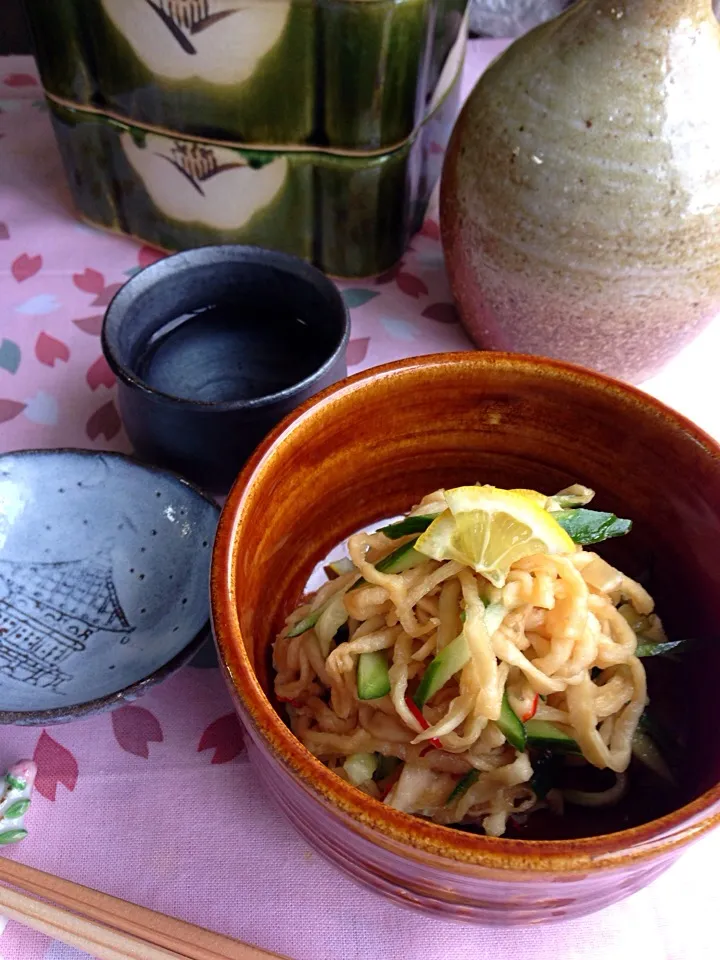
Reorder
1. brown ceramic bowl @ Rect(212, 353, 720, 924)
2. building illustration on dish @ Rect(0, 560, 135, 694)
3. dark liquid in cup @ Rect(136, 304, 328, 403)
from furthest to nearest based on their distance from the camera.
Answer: dark liquid in cup @ Rect(136, 304, 328, 403) < building illustration on dish @ Rect(0, 560, 135, 694) < brown ceramic bowl @ Rect(212, 353, 720, 924)

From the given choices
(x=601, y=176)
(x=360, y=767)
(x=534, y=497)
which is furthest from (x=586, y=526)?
(x=601, y=176)

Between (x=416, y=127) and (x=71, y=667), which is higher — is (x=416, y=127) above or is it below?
above

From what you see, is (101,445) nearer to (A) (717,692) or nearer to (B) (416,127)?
(B) (416,127)

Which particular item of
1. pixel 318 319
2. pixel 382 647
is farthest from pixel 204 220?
pixel 382 647

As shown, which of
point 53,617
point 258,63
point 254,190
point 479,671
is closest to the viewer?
point 479,671

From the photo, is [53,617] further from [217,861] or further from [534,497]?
[534,497]

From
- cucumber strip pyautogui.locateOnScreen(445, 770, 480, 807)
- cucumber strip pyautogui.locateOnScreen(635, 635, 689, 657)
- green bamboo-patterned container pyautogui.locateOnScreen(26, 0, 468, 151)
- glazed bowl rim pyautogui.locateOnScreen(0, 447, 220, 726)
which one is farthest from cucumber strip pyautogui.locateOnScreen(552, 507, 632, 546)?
green bamboo-patterned container pyautogui.locateOnScreen(26, 0, 468, 151)

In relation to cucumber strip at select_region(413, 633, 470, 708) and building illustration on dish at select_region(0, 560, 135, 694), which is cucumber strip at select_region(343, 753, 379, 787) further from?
building illustration on dish at select_region(0, 560, 135, 694)
